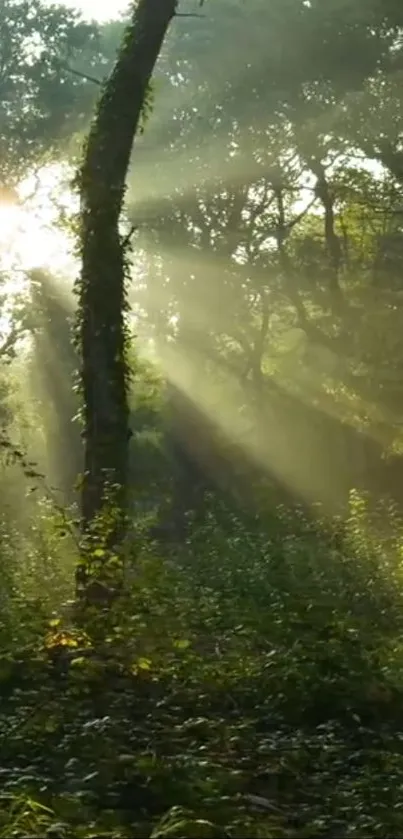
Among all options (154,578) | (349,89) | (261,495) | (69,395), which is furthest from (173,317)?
(154,578)

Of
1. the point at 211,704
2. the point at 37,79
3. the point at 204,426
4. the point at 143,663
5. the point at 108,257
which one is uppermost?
the point at 37,79

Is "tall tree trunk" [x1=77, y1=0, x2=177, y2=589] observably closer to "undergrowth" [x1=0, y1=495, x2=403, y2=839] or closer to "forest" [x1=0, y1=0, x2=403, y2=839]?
"forest" [x1=0, y1=0, x2=403, y2=839]

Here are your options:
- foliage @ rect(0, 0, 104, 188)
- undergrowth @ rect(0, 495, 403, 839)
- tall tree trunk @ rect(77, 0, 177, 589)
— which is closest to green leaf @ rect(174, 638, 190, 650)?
undergrowth @ rect(0, 495, 403, 839)

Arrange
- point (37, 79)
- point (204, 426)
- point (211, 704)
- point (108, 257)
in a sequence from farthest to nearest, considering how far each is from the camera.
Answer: point (204, 426), point (37, 79), point (108, 257), point (211, 704)

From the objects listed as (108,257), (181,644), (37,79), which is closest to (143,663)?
(181,644)

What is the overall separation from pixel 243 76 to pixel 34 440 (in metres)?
25.2

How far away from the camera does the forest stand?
7004 millimetres

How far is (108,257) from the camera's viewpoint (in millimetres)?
12594

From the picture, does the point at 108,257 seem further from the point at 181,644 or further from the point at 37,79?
the point at 37,79

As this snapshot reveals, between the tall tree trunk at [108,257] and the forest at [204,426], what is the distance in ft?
0.08

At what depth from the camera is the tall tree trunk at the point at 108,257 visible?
486 inches

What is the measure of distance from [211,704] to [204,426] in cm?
3924

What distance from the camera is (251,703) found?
8.66 metres

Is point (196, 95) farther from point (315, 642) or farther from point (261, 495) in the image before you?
point (315, 642)
